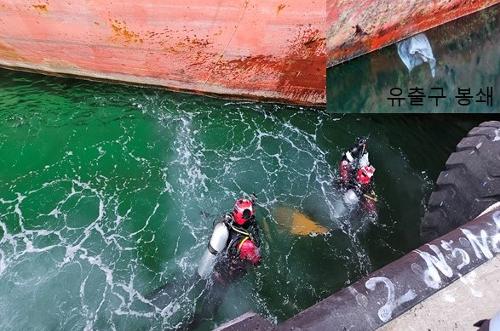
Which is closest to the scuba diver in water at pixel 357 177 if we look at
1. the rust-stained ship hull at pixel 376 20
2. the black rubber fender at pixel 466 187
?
the black rubber fender at pixel 466 187

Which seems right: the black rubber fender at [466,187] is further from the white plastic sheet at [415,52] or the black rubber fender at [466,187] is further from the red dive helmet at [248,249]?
the white plastic sheet at [415,52]

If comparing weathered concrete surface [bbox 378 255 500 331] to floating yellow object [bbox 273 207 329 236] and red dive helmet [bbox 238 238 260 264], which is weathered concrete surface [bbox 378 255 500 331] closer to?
red dive helmet [bbox 238 238 260 264]

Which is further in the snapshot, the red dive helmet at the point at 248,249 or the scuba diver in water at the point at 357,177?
the scuba diver in water at the point at 357,177

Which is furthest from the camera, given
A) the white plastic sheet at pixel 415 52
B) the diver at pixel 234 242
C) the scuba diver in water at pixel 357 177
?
the white plastic sheet at pixel 415 52

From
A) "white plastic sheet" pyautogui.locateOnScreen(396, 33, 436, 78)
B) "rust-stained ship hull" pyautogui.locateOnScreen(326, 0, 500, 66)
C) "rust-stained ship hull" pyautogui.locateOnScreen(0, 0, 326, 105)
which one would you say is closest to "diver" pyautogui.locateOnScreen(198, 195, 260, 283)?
"rust-stained ship hull" pyautogui.locateOnScreen(0, 0, 326, 105)

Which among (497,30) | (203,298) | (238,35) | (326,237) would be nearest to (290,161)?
(326,237)

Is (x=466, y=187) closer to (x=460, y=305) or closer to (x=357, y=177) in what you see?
(x=460, y=305)

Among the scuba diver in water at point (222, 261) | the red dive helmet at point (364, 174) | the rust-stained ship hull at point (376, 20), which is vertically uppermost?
the rust-stained ship hull at point (376, 20)

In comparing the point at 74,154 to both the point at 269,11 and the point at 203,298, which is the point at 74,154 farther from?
the point at 269,11
